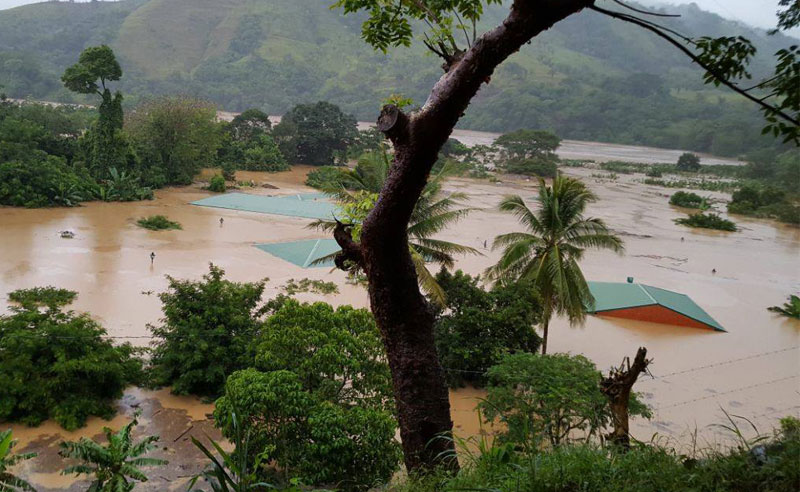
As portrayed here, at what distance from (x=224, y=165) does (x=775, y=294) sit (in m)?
32.3

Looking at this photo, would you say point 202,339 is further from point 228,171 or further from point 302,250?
point 228,171

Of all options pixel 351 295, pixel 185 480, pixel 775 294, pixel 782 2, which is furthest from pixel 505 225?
pixel 782 2

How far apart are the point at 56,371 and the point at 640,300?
1462 centimetres

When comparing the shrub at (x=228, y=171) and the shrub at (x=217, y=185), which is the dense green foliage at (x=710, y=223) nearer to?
the shrub at (x=217, y=185)

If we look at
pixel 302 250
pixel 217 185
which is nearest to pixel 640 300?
pixel 302 250

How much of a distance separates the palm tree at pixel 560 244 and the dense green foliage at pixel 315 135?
34162mm

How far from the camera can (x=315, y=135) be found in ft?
147

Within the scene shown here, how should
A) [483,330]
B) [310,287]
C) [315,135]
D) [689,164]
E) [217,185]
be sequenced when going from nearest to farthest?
[483,330] → [310,287] → [217,185] → [315,135] → [689,164]

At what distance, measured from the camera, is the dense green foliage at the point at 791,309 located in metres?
18.0

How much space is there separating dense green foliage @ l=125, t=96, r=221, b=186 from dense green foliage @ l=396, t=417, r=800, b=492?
32274 millimetres

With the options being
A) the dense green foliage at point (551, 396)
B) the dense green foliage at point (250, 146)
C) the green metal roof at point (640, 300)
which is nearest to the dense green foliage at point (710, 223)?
the green metal roof at point (640, 300)

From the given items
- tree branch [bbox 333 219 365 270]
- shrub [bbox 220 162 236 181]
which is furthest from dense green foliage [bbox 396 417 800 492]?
shrub [bbox 220 162 236 181]

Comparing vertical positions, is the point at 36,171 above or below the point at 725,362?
above

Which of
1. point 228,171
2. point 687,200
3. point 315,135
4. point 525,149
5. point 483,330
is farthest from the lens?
point 525,149
